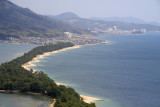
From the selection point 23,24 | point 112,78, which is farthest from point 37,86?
point 23,24

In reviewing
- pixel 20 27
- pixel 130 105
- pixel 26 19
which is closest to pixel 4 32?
pixel 20 27

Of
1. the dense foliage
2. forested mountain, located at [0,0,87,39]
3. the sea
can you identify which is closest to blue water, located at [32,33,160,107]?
the sea

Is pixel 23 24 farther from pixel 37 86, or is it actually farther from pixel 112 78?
pixel 37 86

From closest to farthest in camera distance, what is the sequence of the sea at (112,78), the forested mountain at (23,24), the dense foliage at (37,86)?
the dense foliage at (37,86) < the sea at (112,78) < the forested mountain at (23,24)

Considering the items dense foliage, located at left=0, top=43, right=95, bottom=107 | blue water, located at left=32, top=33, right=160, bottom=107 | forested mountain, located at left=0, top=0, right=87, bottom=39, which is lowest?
blue water, located at left=32, top=33, right=160, bottom=107

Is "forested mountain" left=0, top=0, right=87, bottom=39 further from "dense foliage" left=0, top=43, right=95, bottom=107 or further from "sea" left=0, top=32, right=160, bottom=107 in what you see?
"dense foliage" left=0, top=43, right=95, bottom=107

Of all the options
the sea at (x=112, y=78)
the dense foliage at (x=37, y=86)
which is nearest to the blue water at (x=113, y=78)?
the sea at (x=112, y=78)

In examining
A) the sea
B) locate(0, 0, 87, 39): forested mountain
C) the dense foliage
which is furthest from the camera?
locate(0, 0, 87, 39): forested mountain

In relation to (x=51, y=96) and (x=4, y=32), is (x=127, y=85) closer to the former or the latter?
(x=51, y=96)

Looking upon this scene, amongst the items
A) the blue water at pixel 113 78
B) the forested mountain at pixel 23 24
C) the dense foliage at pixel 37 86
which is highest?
the forested mountain at pixel 23 24

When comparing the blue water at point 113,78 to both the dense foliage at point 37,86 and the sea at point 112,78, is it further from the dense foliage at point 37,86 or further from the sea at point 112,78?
the dense foliage at point 37,86
